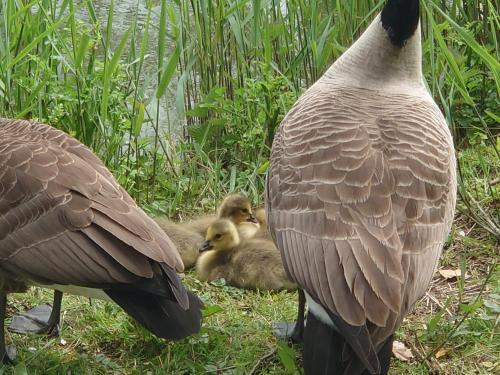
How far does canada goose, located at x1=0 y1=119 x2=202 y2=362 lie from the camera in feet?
11.7

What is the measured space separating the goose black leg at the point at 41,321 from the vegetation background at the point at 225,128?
0.05 meters

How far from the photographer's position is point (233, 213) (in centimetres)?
512

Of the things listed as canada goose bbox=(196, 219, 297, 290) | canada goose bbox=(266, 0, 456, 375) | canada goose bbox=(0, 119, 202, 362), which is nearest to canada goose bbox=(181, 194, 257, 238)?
canada goose bbox=(196, 219, 297, 290)

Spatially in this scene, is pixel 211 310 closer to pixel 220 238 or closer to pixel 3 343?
pixel 220 238

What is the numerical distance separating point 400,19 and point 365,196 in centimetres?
103

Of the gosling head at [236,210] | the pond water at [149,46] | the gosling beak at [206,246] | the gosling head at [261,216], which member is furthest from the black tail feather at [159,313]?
the pond water at [149,46]

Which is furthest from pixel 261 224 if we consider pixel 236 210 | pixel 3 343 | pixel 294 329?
pixel 3 343

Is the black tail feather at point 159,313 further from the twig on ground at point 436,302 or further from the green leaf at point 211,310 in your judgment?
the twig on ground at point 436,302

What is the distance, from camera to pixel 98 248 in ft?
11.9

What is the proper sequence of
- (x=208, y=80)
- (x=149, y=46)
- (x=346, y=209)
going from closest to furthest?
1. (x=346, y=209)
2. (x=208, y=80)
3. (x=149, y=46)

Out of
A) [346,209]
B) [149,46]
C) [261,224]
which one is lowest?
[261,224]

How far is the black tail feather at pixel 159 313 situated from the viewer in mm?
3551

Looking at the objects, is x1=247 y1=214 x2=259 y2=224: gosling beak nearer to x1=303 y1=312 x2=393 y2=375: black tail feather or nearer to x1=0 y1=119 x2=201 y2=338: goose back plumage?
x1=0 y1=119 x2=201 y2=338: goose back plumage

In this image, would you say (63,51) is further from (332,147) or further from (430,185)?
(430,185)
